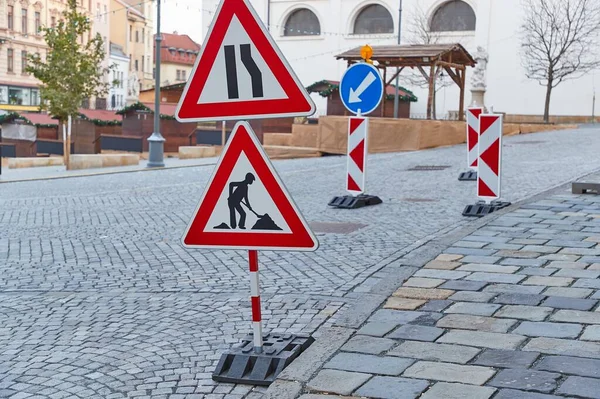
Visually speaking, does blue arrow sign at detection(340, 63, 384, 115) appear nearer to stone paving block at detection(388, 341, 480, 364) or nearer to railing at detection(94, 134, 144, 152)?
stone paving block at detection(388, 341, 480, 364)

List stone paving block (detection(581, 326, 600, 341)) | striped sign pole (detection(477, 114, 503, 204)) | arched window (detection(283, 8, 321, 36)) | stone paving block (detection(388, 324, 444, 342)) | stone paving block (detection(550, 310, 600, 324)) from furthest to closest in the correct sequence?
1. arched window (detection(283, 8, 321, 36))
2. striped sign pole (detection(477, 114, 503, 204))
3. stone paving block (detection(550, 310, 600, 324))
4. stone paving block (detection(388, 324, 444, 342))
5. stone paving block (detection(581, 326, 600, 341))

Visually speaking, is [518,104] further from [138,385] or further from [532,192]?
[138,385]

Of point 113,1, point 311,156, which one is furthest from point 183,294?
point 113,1

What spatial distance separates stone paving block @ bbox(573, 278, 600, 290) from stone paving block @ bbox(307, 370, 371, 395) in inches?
96.1

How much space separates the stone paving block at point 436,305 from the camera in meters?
5.51

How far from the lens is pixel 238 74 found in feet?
14.3

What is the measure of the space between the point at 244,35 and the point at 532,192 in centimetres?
951

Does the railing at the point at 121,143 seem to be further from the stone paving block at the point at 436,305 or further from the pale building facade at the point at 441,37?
the stone paving block at the point at 436,305

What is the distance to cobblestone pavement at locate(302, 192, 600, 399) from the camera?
4035mm

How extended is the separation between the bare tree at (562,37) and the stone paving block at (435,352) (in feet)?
150

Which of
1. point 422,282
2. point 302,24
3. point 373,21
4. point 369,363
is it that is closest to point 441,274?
point 422,282

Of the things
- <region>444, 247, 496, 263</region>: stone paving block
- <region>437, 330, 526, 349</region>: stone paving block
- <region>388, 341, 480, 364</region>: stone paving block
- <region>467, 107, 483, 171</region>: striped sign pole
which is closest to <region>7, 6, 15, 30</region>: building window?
<region>467, 107, 483, 171</region>: striped sign pole

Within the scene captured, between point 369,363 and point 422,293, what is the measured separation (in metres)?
1.64

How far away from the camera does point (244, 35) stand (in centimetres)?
432
